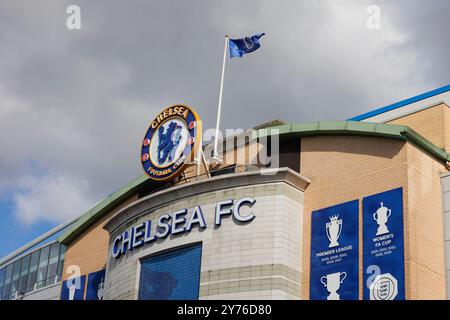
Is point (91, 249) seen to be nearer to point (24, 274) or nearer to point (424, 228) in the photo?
point (24, 274)

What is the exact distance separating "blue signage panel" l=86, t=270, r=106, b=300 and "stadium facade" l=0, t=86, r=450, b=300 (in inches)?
72.9

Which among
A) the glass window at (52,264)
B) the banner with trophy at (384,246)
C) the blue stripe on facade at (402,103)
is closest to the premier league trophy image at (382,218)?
the banner with trophy at (384,246)

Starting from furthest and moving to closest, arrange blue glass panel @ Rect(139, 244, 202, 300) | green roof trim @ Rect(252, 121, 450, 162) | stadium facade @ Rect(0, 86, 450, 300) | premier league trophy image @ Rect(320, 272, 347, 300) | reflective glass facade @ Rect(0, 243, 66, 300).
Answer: reflective glass facade @ Rect(0, 243, 66, 300) → blue glass panel @ Rect(139, 244, 202, 300) → green roof trim @ Rect(252, 121, 450, 162) → premier league trophy image @ Rect(320, 272, 347, 300) → stadium facade @ Rect(0, 86, 450, 300)

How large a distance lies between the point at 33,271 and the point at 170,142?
21.5m

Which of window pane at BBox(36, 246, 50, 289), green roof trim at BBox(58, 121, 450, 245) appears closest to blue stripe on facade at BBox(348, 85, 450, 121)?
green roof trim at BBox(58, 121, 450, 245)

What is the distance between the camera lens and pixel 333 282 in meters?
38.5

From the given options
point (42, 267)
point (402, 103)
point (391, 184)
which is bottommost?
point (391, 184)

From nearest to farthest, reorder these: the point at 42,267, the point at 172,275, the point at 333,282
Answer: the point at 333,282, the point at 172,275, the point at 42,267

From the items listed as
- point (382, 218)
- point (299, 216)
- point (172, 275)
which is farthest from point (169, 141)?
point (382, 218)

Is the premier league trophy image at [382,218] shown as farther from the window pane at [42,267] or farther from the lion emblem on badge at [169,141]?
the window pane at [42,267]

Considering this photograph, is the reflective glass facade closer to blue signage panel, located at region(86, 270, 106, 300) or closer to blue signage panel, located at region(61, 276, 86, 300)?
blue signage panel, located at region(61, 276, 86, 300)

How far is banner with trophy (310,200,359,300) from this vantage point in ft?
125
